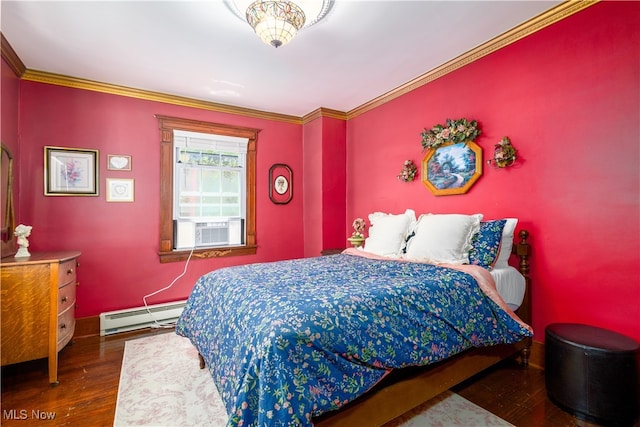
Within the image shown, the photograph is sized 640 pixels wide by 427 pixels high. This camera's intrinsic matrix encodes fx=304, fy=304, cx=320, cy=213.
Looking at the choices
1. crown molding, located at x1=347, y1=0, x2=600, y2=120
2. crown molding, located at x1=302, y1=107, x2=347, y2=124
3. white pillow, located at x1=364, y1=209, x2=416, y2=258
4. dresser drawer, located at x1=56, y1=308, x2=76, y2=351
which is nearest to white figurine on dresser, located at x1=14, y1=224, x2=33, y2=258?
dresser drawer, located at x1=56, y1=308, x2=76, y2=351

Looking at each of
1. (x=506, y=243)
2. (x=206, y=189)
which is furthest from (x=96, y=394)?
(x=506, y=243)

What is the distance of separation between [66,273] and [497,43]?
4.03m

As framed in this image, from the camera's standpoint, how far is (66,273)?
2.46m

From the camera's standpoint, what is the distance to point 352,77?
3.19 meters

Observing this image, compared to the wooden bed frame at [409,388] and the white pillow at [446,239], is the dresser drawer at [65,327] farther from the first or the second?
the white pillow at [446,239]

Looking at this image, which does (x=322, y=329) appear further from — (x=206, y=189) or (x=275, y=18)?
(x=206, y=189)

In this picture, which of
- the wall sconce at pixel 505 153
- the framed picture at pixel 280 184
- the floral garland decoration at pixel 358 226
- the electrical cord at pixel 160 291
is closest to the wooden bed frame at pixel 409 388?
the wall sconce at pixel 505 153

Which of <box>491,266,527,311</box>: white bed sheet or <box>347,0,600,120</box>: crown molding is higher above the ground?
<box>347,0,600,120</box>: crown molding

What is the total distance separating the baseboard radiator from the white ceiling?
2432mm

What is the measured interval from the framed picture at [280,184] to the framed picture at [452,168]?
194cm

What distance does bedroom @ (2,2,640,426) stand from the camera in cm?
199

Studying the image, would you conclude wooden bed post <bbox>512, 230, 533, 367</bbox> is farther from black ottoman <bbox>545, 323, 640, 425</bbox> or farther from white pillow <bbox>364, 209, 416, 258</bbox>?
white pillow <bbox>364, 209, 416, 258</bbox>

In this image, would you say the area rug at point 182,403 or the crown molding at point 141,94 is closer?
the area rug at point 182,403

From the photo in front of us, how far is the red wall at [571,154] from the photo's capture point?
1.93 metres
